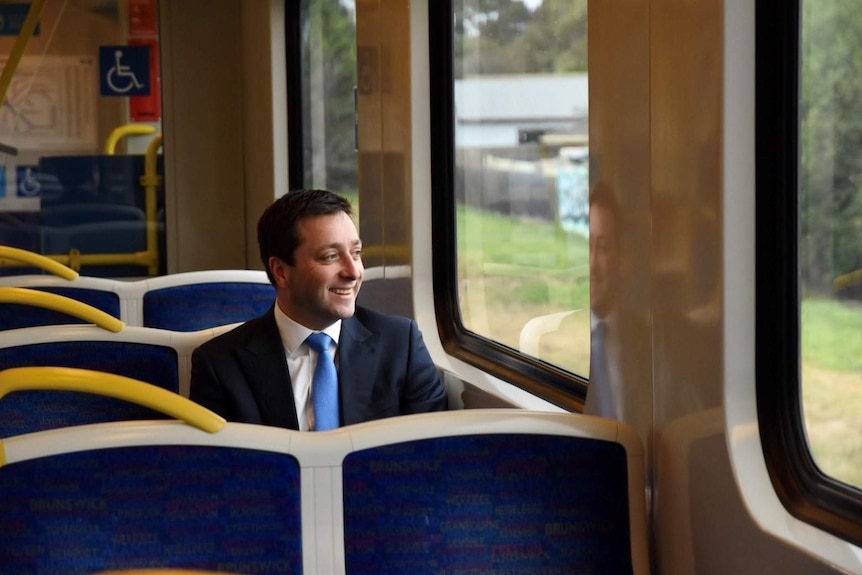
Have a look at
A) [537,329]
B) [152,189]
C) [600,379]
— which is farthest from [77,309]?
[152,189]

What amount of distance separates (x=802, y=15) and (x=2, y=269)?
17.4 ft

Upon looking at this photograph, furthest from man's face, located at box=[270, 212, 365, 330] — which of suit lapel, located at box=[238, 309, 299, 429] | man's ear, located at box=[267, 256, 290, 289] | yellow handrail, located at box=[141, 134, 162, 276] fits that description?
yellow handrail, located at box=[141, 134, 162, 276]

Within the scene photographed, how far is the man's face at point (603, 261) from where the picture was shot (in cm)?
188

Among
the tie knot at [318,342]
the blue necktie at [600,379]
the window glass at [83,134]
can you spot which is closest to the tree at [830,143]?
the blue necktie at [600,379]

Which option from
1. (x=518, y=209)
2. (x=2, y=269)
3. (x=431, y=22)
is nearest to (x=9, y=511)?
(x=518, y=209)

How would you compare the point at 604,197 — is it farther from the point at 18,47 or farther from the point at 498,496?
the point at 18,47

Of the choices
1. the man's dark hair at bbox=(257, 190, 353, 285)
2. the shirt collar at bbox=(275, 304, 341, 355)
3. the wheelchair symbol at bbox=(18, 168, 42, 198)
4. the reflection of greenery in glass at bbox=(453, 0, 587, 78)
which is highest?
the reflection of greenery in glass at bbox=(453, 0, 587, 78)

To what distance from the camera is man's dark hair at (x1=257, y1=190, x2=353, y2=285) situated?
2.37m

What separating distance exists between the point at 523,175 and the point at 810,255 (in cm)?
125

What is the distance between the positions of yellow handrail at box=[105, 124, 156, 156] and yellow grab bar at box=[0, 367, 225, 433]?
4931mm

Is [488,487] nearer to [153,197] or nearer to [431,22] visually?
[431,22]

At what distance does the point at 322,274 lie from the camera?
91.7 inches

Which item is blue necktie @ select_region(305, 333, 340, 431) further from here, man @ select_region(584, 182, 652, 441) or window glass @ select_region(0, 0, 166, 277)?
window glass @ select_region(0, 0, 166, 277)

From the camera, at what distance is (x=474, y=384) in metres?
2.73
